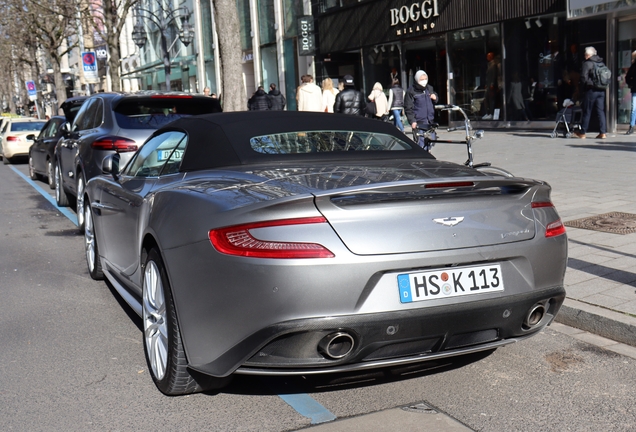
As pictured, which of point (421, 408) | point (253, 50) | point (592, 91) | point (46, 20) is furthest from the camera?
point (46, 20)

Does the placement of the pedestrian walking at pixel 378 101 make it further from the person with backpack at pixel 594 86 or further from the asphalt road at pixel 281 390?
the asphalt road at pixel 281 390

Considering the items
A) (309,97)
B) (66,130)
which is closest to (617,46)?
(309,97)

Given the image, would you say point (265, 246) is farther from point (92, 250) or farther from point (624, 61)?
point (624, 61)

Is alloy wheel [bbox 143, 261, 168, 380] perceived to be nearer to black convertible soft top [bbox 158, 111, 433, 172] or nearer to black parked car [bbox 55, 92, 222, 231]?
black convertible soft top [bbox 158, 111, 433, 172]

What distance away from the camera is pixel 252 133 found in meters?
4.77

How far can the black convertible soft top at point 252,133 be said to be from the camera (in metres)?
4.53

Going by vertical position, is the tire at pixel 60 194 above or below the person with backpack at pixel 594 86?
below

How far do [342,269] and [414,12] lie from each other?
21.9 meters

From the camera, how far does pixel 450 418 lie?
3578 millimetres

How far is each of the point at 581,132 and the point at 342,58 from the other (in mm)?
13229

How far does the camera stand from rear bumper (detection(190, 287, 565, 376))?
3.25 meters

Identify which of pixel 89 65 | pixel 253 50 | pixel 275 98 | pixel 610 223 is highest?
pixel 253 50

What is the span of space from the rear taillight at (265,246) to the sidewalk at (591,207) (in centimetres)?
239

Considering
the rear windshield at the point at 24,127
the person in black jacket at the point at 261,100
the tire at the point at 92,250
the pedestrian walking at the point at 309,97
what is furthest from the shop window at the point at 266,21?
the tire at the point at 92,250
